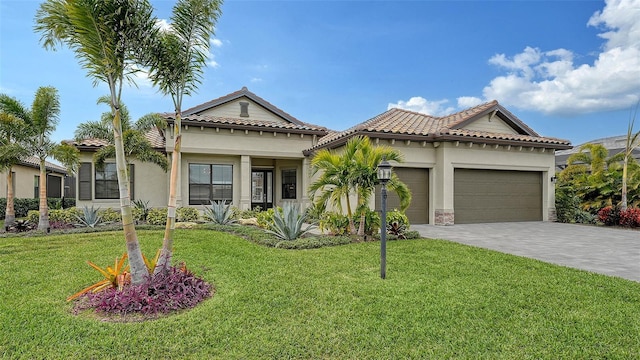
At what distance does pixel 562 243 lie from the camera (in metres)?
9.05

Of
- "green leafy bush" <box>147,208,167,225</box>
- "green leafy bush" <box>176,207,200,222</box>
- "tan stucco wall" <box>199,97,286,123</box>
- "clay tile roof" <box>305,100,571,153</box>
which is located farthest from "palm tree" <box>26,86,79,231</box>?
"clay tile roof" <box>305,100,571,153</box>

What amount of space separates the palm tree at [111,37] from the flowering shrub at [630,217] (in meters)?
16.9

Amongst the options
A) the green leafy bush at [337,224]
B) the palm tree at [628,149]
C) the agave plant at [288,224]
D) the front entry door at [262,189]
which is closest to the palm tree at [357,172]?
the green leafy bush at [337,224]

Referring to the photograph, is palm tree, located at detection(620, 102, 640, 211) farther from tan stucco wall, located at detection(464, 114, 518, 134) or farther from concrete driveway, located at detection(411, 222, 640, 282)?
tan stucco wall, located at detection(464, 114, 518, 134)

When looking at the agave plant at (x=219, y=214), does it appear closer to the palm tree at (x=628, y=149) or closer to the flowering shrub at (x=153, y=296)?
the flowering shrub at (x=153, y=296)

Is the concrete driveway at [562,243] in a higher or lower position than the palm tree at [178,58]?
lower

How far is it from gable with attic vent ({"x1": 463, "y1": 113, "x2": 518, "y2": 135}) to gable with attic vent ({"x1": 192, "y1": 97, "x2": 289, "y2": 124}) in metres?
8.83

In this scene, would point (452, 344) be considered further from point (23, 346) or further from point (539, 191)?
point (539, 191)

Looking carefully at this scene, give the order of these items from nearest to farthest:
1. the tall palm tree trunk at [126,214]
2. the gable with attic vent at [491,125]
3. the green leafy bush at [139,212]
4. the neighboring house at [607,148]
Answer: the tall palm tree trunk at [126,214], the green leafy bush at [139,212], the gable with attic vent at [491,125], the neighboring house at [607,148]

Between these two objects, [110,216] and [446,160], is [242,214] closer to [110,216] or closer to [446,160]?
[110,216]

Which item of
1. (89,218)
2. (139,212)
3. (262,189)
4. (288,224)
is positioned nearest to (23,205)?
(89,218)

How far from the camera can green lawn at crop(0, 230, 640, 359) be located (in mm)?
3256

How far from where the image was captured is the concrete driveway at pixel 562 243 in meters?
6.65

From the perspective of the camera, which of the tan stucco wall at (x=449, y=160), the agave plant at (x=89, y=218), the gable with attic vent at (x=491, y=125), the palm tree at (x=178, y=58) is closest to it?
the palm tree at (x=178, y=58)
